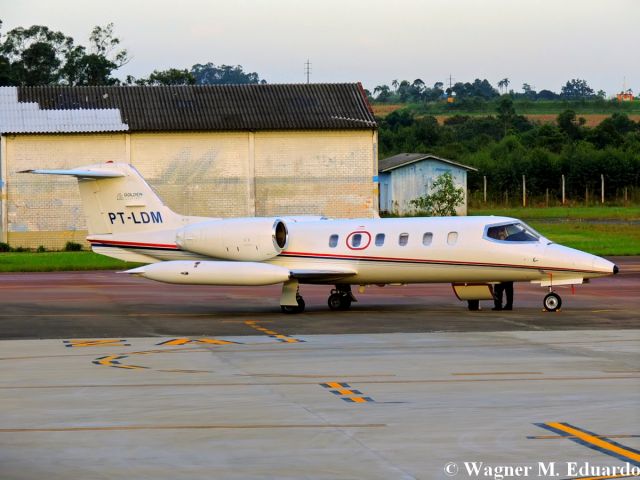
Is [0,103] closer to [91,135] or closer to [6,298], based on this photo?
[91,135]

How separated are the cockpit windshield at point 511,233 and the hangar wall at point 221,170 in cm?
3045

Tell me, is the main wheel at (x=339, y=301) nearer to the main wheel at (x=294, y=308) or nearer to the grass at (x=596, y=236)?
the main wheel at (x=294, y=308)

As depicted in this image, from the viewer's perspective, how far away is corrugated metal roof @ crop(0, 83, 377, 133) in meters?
59.1

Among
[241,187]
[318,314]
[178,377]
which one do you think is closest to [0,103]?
[241,187]

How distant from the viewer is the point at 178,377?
56.0ft

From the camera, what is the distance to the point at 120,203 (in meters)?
31.0

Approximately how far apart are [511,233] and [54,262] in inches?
1099

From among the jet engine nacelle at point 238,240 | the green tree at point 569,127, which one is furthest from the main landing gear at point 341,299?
the green tree at point 569,127

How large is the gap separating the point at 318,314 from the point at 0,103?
37072 millimetres

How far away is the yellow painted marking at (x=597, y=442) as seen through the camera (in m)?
11.1

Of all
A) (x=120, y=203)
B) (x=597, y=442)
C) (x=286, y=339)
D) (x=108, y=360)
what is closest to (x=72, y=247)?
(x=120, y=203)

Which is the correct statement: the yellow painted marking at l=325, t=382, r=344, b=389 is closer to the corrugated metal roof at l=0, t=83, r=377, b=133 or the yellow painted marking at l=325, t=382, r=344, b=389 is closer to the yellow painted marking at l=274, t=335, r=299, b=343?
the yellow painted marking at l=274, t=335, r=299, b=343

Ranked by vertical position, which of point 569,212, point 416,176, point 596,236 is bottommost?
point 596,236

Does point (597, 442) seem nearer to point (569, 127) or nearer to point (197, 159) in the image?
point (197, 159)
